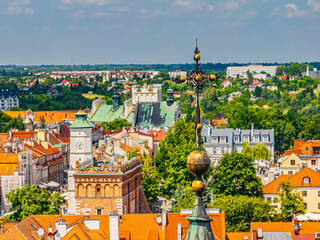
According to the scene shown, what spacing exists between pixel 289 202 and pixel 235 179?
7435 mm

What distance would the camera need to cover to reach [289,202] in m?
57.5

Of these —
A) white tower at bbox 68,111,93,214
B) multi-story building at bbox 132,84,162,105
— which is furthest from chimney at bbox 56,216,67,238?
multi-story building at bbox 132,84,162,105

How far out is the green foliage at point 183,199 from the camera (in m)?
58.5

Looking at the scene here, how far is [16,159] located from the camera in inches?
3132

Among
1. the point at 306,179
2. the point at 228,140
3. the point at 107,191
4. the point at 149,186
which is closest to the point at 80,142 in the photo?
the point at 107,191

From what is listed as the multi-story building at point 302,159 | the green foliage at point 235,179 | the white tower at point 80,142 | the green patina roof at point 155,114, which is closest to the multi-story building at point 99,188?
the white tower at point 80,142

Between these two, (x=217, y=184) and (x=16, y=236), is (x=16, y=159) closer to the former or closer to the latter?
(x=217, y=184)

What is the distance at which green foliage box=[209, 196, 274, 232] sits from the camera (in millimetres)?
52531

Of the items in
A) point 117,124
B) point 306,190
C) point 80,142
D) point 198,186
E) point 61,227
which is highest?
point 198,186

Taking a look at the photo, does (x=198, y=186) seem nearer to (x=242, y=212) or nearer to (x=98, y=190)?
(x=242, y=212)

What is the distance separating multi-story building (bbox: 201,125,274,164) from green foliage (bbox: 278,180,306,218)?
41.5 metres

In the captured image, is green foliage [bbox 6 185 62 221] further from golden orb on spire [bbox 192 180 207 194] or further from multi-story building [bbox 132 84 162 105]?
multi-story building [bbox 132 84 162 105]

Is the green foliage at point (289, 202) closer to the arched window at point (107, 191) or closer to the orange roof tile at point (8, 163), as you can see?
the arched window at point (107, 191)

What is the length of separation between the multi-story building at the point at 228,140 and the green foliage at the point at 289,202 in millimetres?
41490
